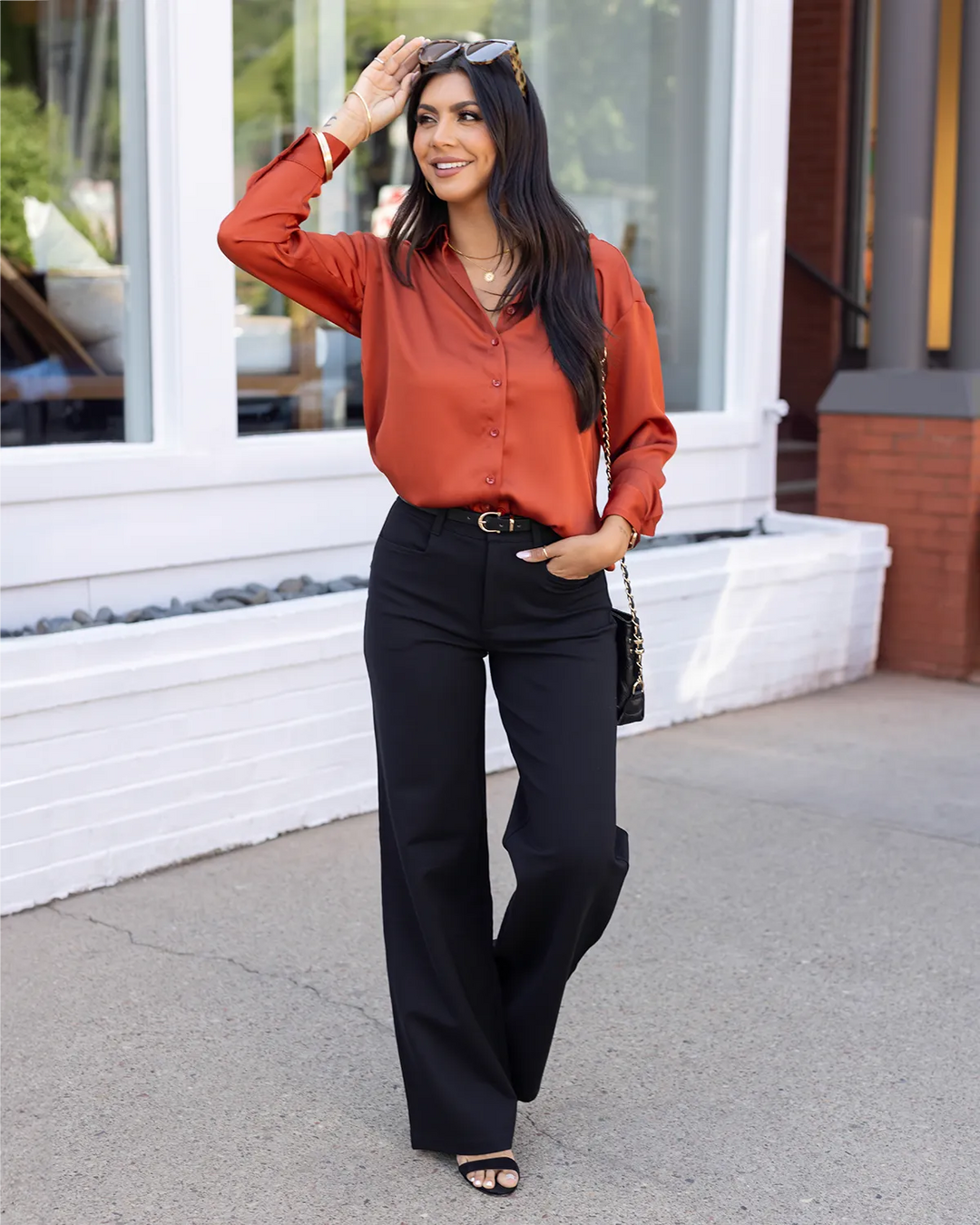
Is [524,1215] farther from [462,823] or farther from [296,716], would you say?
[296,716]

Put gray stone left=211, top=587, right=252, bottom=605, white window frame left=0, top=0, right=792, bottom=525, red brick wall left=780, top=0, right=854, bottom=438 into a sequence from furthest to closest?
1. red brick wall left=780, top=0, right=854, bottom=438
2. gray stone left=211, top=587, right=252, bottom=605
3. white window frame left=0, top=0, right=792, bottom=525

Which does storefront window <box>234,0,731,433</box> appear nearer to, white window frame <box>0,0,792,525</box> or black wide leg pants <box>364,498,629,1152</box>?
white window frame <box>0,0,792,525</box>

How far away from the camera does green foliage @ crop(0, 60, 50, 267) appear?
6.20 metres

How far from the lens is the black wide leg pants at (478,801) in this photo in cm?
276

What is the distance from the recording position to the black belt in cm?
275

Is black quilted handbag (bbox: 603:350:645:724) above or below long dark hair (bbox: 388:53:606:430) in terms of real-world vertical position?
below

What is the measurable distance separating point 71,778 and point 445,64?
2323mm

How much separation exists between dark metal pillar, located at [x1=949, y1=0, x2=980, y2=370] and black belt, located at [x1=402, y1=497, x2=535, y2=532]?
17.7 ft

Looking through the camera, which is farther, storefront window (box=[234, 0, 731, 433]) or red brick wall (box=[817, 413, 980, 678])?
red brick wall (box=[817, 413, 980, 678])

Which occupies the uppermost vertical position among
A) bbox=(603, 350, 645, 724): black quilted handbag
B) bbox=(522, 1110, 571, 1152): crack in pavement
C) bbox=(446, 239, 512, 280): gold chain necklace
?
bbox=(446, 239, 512, 280): gold chain necklace

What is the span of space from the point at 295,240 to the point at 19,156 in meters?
3.99

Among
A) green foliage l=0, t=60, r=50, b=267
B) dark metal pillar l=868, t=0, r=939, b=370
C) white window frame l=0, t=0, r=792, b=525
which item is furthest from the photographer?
dark metal pillar l=868, t=0, r=939, b=370

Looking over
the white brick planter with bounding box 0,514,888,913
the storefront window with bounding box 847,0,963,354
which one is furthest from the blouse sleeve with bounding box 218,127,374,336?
the storefront window with bounding box 847,0,963,354

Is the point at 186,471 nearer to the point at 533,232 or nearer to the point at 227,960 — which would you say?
the point at 227,960
